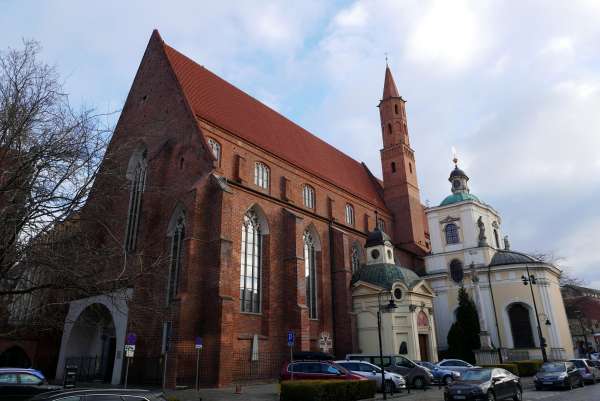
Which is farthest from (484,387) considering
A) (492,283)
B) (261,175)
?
(492,283)

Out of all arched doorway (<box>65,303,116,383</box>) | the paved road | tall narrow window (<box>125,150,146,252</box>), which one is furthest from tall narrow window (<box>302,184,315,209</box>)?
the paved road

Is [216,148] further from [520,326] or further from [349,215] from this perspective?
[520,326]

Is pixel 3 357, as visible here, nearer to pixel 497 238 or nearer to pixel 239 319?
pixel 239 319

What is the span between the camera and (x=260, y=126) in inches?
1209

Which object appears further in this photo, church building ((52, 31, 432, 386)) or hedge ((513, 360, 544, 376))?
hedge ((513, 360, 544, 376))

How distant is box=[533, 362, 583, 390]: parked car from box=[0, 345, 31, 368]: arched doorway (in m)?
25.8

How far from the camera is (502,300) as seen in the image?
3497 cm

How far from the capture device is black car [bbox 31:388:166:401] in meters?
6.82

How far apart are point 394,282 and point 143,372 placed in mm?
15371

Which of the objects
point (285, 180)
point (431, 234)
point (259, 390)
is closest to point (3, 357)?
point (259, 390)

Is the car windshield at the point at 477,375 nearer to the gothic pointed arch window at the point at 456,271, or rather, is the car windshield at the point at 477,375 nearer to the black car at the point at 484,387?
the black car at the point at 484,387

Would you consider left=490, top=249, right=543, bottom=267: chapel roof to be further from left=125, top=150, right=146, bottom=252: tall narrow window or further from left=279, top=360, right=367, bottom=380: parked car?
left=125, top=150, right=146, bottom=252: tall narrow window

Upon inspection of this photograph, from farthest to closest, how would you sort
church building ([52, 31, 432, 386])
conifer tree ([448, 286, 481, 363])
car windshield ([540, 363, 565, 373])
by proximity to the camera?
conifer tree ([448, 286, 481, 363])
car windshield ([540, 363, 565, 373])
church building ([52, 31, 432, 386])

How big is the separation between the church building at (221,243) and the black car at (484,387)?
8.94 m
